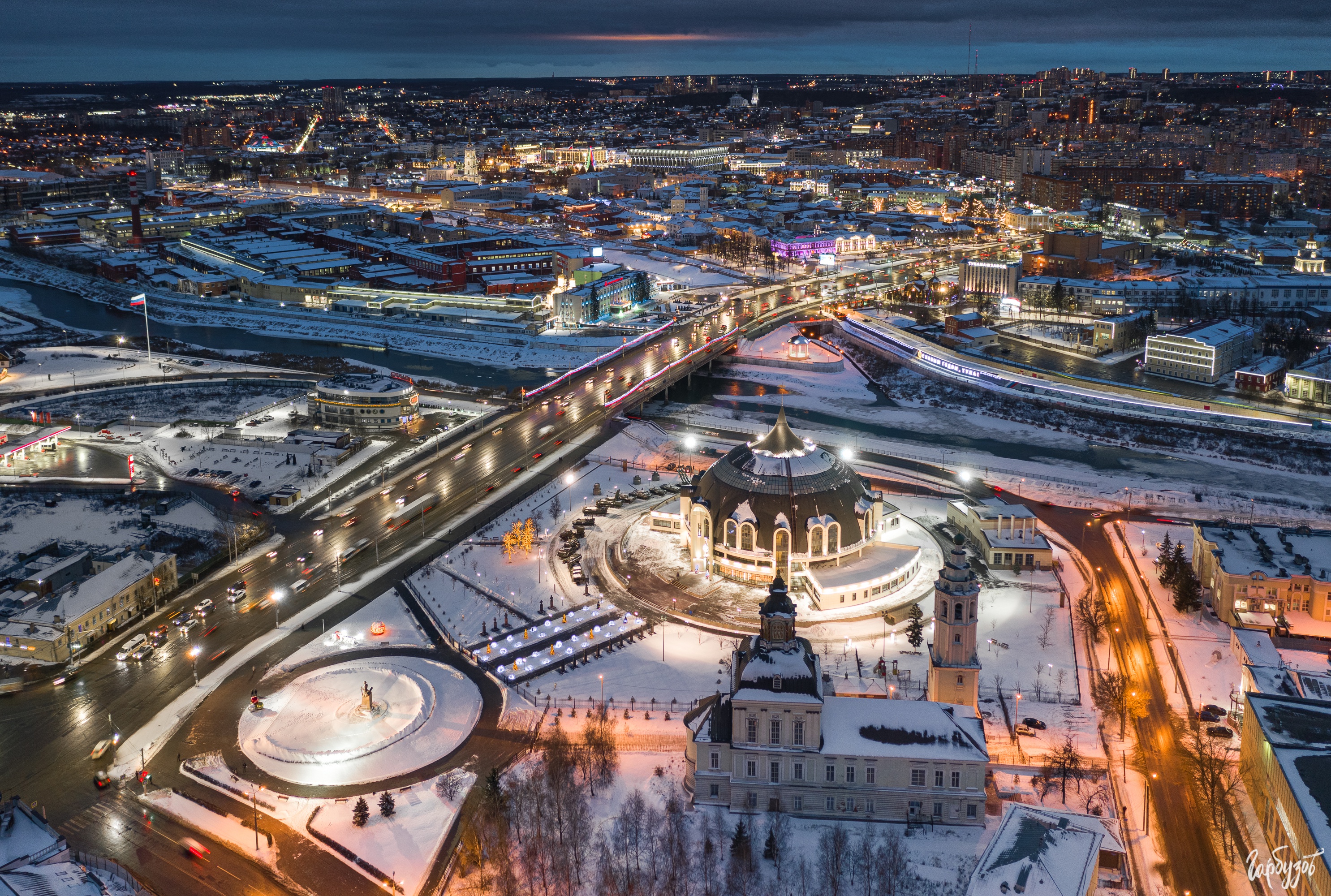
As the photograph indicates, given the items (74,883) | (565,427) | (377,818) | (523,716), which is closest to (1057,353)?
(565,427)

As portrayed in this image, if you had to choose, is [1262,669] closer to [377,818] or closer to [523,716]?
[523,716]

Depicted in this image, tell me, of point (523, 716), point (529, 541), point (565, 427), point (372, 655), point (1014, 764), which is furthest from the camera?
point (565, 427)

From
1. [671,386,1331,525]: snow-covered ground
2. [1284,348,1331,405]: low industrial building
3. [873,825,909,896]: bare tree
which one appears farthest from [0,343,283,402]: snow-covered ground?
[1284,348,1331,405]: low industrial building

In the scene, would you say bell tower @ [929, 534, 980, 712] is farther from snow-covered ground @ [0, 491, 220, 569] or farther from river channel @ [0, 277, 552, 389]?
river channel @ [0, 277, 552, 389]

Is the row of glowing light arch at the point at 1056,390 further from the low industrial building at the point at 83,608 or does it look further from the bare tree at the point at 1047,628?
the low industrial building at the point at 83,608

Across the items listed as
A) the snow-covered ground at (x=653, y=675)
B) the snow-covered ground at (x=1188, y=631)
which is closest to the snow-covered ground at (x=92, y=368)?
the snow-covered ground at (x=653, y=675)

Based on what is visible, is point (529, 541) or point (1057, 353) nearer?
point (529, 541)
